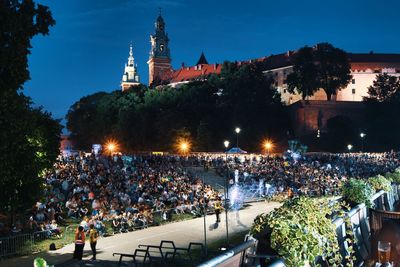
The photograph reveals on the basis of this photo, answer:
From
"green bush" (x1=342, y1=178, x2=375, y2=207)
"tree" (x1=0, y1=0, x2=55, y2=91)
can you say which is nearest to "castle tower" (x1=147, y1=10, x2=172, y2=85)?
"tree" (x1=0, y1=0, x2=55, y2=91)

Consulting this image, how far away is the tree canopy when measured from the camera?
244 ft

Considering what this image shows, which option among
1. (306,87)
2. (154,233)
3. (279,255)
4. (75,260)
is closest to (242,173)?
(154,233)

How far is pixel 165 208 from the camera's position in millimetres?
24891

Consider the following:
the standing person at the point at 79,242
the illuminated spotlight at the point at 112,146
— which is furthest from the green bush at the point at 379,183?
the illuminated spotlight at the point at 112,146

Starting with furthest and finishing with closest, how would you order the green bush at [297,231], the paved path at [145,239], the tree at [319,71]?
1. the tree at [319,71]
2. the paved path at [145,239]
3. the green bush at [297,231]

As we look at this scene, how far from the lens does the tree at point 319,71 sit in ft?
257

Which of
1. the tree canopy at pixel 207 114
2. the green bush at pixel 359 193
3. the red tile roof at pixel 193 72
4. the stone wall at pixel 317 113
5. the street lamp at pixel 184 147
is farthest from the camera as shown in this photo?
the red tile roof at pixel 193 72

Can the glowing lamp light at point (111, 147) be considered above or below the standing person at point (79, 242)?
above

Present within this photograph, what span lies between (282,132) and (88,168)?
54731 millimetres

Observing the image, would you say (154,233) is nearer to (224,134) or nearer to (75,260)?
(75,260)

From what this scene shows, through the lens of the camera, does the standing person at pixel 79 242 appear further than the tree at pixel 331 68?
No

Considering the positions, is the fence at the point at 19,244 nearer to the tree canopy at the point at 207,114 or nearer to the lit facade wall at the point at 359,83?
the tree canopy at the point at 207,114

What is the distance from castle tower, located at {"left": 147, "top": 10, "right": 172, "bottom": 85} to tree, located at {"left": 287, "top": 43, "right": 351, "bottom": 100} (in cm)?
7483

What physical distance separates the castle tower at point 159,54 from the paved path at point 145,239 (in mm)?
126602
